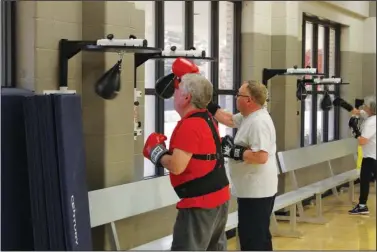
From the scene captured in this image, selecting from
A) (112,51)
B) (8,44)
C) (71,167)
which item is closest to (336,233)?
(112,51)

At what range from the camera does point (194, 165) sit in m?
2.99

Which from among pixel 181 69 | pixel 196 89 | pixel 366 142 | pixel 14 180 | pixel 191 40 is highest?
pixel 191 40

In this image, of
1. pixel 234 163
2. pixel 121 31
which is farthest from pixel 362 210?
pixel 121 31

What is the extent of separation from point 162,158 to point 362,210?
16.2ft

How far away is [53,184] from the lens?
3109 millimetres

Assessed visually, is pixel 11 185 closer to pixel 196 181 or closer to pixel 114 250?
pixel 196 181

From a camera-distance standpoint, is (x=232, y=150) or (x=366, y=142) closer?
(x=232, y=150)

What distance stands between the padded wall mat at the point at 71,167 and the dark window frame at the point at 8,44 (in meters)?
0.72

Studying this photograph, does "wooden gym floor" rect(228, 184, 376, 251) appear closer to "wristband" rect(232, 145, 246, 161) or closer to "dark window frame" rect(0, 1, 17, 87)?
"wristband" rect(232, 145, 246, 161)

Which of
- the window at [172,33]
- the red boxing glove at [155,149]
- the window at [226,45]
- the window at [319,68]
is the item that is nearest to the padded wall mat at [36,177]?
the red boxing glove at [155,149]

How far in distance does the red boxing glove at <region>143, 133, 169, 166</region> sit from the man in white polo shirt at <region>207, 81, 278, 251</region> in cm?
77

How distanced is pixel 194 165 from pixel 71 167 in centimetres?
64

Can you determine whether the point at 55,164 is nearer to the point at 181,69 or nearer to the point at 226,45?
the point at 181,69

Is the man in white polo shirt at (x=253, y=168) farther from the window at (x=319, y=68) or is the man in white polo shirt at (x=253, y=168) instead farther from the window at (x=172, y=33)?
the window at (x=319, y=68)
